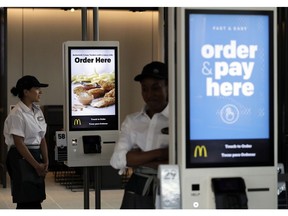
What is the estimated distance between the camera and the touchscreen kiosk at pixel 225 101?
4.18m

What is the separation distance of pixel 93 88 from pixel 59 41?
7096mm

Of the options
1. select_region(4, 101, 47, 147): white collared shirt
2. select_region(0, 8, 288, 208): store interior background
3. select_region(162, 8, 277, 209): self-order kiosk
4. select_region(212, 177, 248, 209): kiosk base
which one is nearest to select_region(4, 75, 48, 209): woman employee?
select_region(4, 101, 47, 147): white collared shirt

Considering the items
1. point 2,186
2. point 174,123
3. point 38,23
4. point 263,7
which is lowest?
point 2,186

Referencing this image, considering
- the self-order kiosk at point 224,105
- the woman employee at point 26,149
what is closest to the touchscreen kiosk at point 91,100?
the woman employee at point 26,149

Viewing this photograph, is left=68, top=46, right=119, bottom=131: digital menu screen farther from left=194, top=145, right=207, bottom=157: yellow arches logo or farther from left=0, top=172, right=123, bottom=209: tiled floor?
left=194, top=145, right=207, bottom=157: yellow arches logo

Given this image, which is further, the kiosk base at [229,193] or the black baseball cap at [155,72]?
the black baseball cap at [155,72]

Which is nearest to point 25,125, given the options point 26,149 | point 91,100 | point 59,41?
point 26,149

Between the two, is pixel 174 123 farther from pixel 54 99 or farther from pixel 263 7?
pixel 54 99

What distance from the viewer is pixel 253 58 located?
4262 mm

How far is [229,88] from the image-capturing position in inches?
166

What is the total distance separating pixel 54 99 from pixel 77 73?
23.0 feet

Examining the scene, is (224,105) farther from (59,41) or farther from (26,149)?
(59,41)

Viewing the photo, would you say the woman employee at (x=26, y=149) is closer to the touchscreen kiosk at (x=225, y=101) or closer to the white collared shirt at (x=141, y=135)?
the white collared shirt at (x=141, y=135)
